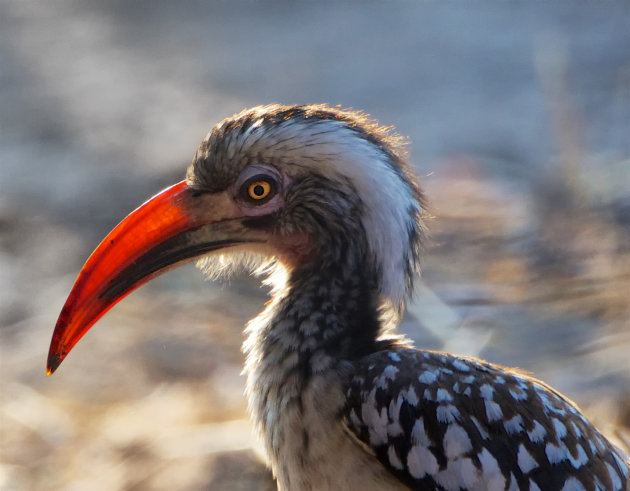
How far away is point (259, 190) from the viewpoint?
2.65 metres

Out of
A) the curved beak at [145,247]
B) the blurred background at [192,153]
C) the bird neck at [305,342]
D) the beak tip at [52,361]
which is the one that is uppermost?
the blurred background at [192,153]

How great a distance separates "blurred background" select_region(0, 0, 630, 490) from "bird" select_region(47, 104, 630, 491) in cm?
138

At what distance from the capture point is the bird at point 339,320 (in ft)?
7.73

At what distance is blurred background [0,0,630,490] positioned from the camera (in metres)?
4.62

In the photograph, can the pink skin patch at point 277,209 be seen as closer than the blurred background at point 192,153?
Yes

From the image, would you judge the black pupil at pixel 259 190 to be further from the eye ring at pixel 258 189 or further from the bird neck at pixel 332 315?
the bird neck at pixel 332 315

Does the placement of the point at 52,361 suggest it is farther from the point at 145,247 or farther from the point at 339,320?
the point at 339,320

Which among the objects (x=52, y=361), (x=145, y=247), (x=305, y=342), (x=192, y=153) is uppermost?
(x=192, y=153)

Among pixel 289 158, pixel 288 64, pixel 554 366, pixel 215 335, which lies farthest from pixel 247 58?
pixel 289 158

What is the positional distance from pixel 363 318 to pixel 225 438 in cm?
173

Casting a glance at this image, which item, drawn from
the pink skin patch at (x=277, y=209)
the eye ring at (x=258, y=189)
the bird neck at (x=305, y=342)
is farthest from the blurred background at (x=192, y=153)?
the eye ring at (x=258, y=189)

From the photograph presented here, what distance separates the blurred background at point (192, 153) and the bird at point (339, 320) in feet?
4.52

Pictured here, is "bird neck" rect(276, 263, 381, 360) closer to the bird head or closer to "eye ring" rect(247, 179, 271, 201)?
the bird head

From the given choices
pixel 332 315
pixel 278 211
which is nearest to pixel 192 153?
pixel 278 211
